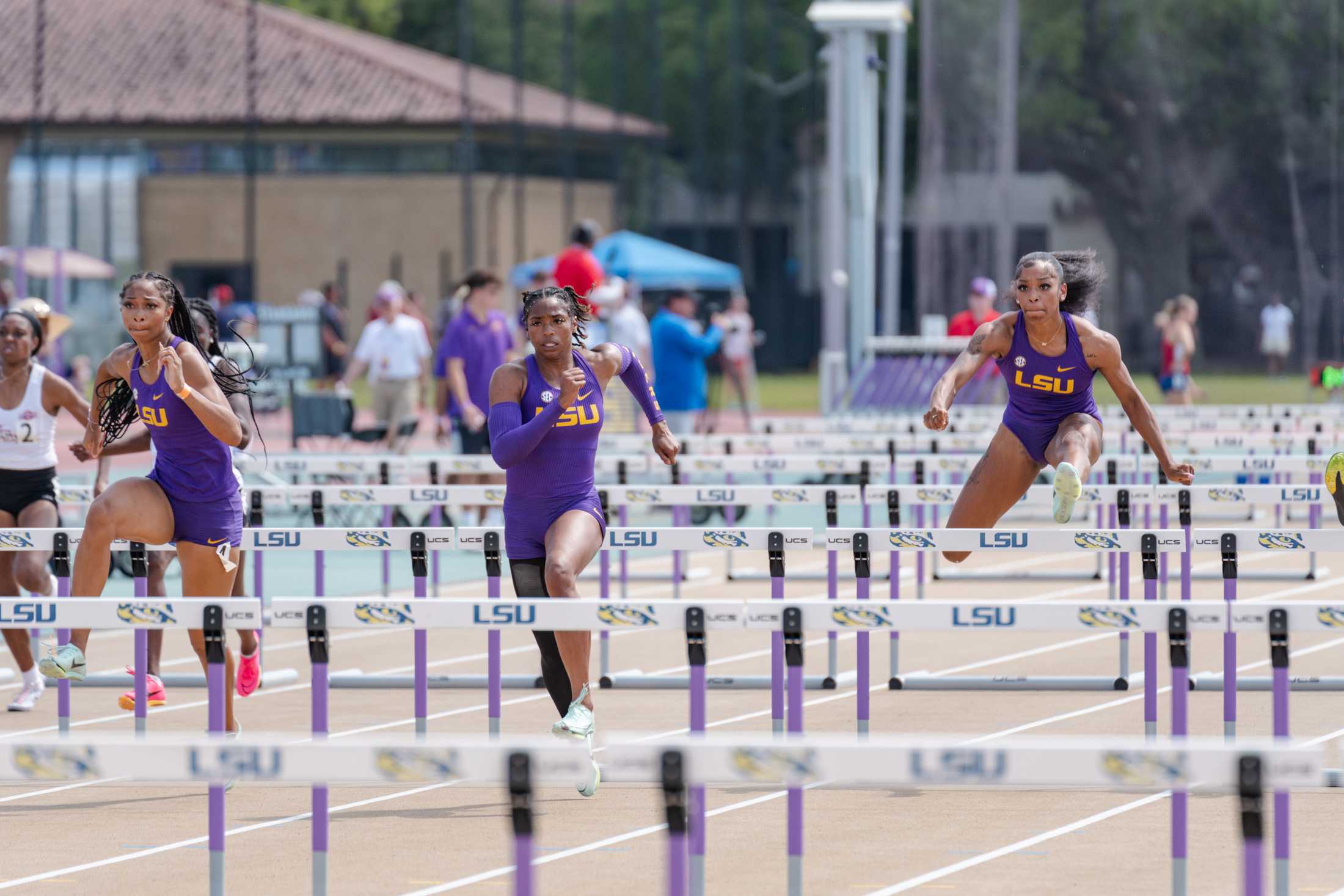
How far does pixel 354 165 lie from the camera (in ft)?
166

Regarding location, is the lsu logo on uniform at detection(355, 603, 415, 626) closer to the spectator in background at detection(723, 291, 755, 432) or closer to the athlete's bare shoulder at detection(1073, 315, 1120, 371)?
the athlete's bare shoulder at detection(1073, 315, 1120, 371)

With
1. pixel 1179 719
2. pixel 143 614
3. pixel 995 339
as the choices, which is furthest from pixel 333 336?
pixel 1179 719

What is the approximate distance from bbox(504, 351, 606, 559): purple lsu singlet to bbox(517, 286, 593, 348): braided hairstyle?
0.77ft

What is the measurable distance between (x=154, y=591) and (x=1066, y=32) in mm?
24883

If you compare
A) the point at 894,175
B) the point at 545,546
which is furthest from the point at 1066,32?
the point at 545,546

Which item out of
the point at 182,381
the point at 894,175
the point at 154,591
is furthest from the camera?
the point at 894,175

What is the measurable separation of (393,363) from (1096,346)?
11.2 metres

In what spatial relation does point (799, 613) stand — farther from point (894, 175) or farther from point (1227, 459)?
point (894, 175)

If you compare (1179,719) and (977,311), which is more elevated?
(977,311)

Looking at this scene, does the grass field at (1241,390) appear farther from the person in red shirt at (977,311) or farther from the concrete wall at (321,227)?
the concrete wall at (321,227)

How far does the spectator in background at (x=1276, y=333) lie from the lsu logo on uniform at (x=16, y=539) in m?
25.1

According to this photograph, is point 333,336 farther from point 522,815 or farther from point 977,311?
point 522,815

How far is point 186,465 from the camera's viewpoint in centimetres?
823

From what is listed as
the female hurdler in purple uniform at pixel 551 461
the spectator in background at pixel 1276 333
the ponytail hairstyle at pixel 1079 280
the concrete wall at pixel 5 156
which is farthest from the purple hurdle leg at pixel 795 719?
the concrete wall at pixel 5 156
